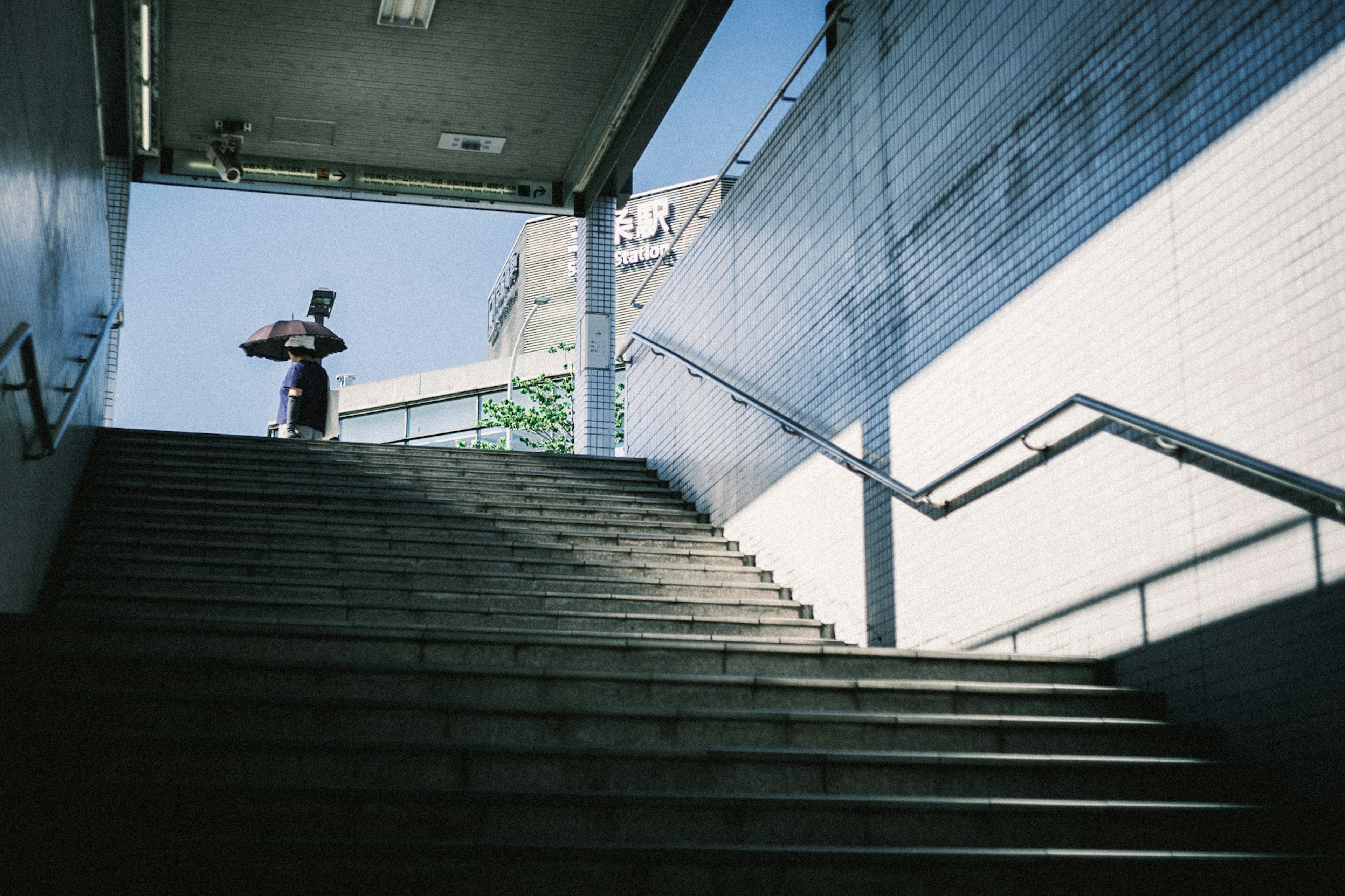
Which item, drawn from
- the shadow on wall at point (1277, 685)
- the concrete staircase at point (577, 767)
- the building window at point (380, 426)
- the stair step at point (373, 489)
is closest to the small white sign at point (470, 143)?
the stair step at point (373, 489)

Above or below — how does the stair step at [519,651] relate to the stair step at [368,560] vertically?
→ below

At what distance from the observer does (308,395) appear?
1086 centimetres

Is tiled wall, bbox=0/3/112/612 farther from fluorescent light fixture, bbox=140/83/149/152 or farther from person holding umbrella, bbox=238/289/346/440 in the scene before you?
fluorescent light fixture, bbox=140/83/149/152

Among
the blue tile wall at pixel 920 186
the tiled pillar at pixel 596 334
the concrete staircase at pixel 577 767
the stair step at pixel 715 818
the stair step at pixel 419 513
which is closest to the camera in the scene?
the concrete staircase at pixel 577 767

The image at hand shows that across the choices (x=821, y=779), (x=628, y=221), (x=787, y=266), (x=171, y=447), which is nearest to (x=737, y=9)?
(x=787, y=266)

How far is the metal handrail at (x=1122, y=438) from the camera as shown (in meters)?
3.67

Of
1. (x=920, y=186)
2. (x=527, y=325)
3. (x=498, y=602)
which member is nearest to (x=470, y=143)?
(x=920, y=186)

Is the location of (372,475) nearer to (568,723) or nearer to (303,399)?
(303,399)

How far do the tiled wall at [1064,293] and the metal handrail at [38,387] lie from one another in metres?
3.63

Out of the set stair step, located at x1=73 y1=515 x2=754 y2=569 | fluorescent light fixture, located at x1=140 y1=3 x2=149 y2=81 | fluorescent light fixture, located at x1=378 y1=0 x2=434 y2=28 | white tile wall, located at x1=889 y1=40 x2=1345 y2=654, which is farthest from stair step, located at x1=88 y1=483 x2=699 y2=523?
fluorescent light fixture, located at x1=140 y1=3 x2=149 y2=81

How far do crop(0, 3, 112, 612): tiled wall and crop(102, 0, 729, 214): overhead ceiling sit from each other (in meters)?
4.48

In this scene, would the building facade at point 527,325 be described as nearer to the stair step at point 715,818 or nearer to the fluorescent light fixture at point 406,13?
the fluorescent light fixture at point 406,13

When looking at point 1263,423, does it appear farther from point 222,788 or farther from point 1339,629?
point 222,788

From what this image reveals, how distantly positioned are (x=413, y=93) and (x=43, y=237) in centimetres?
715
